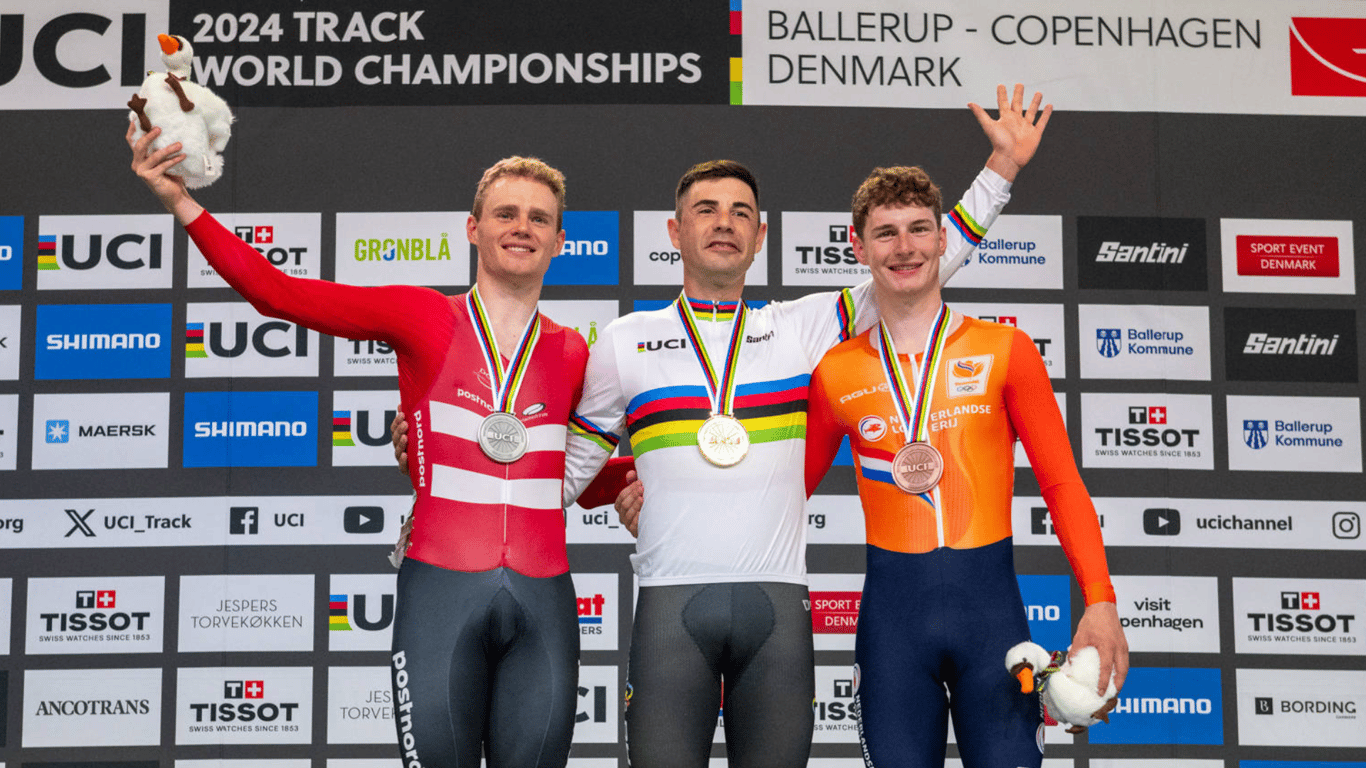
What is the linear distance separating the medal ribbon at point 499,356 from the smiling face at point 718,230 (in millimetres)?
366

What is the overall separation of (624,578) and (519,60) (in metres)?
1.93

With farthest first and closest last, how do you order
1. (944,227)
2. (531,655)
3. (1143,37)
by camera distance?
(1143,37), (944,227), (531,655)

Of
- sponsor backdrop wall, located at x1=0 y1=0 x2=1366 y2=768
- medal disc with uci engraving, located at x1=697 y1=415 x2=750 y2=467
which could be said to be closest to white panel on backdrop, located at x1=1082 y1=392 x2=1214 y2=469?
sponsor backdrop wall, located at x1=0 y1=0 x2=1366 y2=768

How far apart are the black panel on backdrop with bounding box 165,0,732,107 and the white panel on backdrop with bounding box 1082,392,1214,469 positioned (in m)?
1.79

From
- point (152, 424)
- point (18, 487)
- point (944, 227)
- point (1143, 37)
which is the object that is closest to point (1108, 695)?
point (944, 227)

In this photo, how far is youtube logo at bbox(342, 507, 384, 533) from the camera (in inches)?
157

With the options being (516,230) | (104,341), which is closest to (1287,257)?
(516,230)

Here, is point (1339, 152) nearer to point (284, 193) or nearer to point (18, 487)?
point (284, 193)

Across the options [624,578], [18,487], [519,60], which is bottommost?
[624,578]

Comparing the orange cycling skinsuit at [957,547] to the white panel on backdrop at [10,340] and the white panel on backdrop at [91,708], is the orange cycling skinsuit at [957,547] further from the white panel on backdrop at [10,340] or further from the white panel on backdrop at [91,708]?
the white panel on backdrop at [10,340]

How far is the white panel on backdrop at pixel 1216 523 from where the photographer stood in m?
4.01

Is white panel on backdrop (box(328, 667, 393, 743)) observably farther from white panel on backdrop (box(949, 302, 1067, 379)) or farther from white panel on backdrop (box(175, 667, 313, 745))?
white panel on backdrop (box(949, 302, 1067, 379))

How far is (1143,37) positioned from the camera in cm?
424

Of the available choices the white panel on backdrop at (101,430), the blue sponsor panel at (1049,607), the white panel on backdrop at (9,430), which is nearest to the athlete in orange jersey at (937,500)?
the blue sponsor panel at (1049,607)
